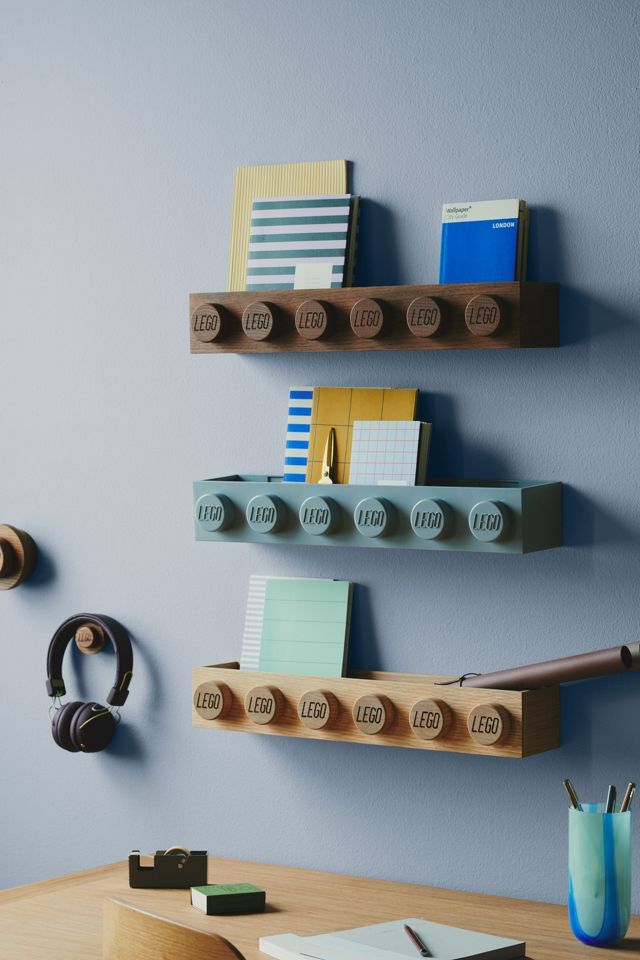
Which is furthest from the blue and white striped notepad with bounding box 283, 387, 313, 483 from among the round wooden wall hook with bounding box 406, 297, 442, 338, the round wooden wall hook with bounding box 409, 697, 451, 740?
the round wooden wall hook with bounding box 409, 697, 451, 740

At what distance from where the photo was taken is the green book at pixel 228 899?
1.81 meters

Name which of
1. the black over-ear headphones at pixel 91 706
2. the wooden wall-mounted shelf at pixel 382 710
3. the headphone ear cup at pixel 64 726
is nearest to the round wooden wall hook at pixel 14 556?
the black over-ear headphones at pixel 91 706

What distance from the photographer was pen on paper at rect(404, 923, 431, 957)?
5.13 ft

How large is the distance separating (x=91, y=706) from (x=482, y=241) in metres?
1.02

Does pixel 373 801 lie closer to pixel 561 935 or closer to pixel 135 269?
pixel 561 935

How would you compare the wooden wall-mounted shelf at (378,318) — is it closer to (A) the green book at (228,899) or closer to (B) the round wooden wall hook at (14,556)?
(B) the round wooden wall hook at (14,556)

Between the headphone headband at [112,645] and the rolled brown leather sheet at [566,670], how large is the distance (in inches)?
25.2

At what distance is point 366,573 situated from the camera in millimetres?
2051

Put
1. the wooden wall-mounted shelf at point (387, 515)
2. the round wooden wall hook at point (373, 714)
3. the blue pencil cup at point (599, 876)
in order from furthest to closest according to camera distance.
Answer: the round wooden wall hook at point (373, 714) → the wooden wall-mounted shelf at point (387, 515) → the blue pencil cup at point (599, 876)

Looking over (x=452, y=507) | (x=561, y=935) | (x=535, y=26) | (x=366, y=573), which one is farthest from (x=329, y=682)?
(x=535, y=26)

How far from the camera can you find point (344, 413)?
2.00m

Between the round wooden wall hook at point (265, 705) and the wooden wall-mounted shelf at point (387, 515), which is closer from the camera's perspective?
the wooden wall-mounted shelf at point (387, 515)

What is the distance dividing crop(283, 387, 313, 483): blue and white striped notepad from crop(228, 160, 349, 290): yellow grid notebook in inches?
8.0

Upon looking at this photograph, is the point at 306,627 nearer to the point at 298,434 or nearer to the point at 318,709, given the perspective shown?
the point at 318,709
